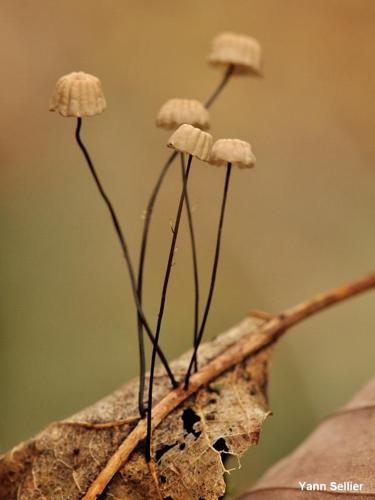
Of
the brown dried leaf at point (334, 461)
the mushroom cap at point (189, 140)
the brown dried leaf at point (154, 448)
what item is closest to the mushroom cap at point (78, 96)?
the mushroom cap at point (189, 140)

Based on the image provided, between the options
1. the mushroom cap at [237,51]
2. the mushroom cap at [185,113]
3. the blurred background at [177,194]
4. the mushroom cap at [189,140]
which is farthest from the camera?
the blurred background at [177,194]

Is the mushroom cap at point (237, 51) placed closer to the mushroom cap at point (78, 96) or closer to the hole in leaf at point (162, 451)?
the mushroom cap at point (78, 96)

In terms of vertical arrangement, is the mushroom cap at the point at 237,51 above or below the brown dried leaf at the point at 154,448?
above

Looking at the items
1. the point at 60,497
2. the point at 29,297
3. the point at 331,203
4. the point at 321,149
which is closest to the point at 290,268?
the point at 331,203

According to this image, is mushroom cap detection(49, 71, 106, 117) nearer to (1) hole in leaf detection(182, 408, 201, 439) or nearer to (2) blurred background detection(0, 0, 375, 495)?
(1) hole in leaf detection(182, 408, 201, 439)

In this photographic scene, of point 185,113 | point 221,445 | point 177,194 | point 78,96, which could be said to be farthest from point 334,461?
point 177,194

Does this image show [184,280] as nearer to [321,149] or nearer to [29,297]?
[29,297]

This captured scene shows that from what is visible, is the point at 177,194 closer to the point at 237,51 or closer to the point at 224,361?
the point at 237,51
